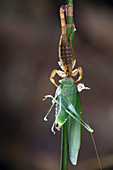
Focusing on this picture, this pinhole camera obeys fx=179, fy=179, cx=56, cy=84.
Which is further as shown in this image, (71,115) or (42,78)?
(42,78)

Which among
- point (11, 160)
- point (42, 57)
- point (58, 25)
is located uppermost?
point (58, 25)

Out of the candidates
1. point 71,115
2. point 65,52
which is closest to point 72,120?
point 71,115

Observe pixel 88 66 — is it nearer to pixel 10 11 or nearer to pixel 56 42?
pixel 56 42

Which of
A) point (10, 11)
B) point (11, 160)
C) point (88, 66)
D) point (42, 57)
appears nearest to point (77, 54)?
point (88, 66)

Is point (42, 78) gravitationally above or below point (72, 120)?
above

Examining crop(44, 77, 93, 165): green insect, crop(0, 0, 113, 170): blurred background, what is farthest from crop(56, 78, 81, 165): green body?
crop(0, 0, 113, 170): blurred background

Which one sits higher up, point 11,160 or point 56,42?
point 56,42

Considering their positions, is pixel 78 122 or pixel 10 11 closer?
pixel 78 122

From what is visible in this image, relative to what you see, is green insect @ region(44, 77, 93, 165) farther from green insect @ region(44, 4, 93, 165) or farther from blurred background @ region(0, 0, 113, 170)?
blurred background @ region(0, 0, 113, 170)

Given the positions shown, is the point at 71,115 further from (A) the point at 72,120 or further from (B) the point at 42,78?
(B) the point at 42,78
